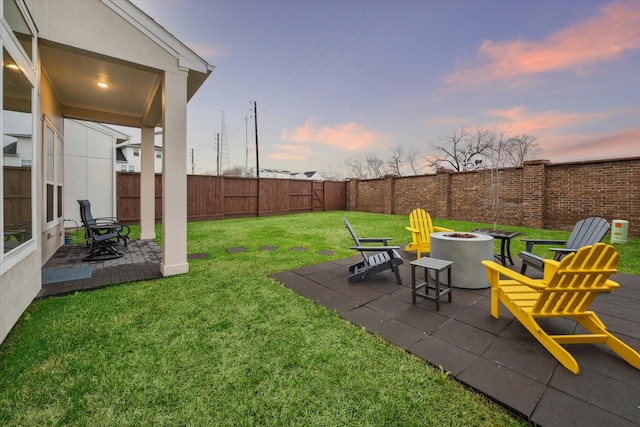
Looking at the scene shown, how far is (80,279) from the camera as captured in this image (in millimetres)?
3854

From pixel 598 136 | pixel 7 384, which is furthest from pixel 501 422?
pixel 598 136

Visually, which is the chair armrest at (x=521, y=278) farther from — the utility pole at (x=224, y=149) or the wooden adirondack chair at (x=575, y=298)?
the utility pole at (x=224, y=149)

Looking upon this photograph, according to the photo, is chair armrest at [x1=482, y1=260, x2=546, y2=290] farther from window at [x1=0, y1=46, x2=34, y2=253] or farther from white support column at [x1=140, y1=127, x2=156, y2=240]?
white support column at [x1=140, y1=127, x2=156, y2=240]

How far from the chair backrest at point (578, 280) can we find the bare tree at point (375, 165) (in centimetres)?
3097

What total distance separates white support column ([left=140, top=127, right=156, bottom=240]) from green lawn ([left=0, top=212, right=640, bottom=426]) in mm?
4441

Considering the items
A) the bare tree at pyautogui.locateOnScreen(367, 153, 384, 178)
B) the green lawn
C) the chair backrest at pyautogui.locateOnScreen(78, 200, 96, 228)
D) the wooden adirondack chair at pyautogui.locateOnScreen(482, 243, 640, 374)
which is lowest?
the green lawn

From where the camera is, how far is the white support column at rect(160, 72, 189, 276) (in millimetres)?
3924

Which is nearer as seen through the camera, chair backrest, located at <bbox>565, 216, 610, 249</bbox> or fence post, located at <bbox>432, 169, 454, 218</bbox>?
chair backrest, located at <bbox>565, 216, 610, 249</bbox>

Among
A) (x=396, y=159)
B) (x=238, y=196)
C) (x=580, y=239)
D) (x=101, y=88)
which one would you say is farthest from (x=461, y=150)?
(x=101, y=88)

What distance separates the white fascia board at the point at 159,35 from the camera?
3537mm

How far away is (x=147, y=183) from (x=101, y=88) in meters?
2.66

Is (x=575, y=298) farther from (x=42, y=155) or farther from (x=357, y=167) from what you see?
(x=357, y=167)

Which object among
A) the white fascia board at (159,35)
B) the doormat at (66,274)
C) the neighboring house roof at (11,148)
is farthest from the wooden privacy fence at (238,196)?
the neighboring house roof at (11,148)

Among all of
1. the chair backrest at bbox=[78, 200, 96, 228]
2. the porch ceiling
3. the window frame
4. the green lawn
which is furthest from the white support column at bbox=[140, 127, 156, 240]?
the green lawn
